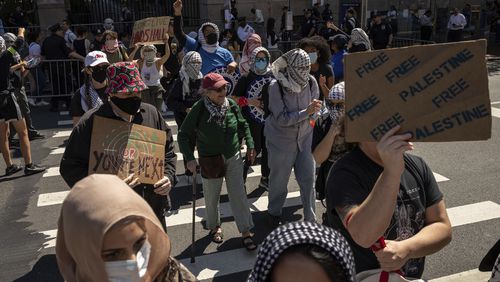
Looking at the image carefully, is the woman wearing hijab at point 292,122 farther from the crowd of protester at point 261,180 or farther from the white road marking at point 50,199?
the white road marking at point 50,199

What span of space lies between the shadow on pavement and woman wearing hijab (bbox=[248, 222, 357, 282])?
3949 mm

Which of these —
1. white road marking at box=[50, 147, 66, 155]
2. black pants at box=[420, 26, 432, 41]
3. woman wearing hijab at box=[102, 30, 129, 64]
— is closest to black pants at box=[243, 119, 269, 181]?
woman wearing hijab at box=[102, 30, 129, 64]

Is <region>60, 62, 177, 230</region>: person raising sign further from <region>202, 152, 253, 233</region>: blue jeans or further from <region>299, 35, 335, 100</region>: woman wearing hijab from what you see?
<region>299, 35, 335, 100</region>: woman wearing hijab

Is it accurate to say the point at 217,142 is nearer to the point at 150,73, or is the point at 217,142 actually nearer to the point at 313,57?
the point at 313,57

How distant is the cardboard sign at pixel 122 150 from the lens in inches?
144

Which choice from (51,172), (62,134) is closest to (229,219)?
(51,172)

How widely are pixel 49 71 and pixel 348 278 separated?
1306cm

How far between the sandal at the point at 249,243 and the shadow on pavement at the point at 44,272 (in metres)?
1.89

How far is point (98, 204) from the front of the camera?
6.59ft

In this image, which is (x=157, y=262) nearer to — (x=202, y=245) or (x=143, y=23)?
(x=202, y=245)

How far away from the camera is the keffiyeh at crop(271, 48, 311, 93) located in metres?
5.59

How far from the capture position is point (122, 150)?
3.71 metres

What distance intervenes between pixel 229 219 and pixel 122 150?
3102mm

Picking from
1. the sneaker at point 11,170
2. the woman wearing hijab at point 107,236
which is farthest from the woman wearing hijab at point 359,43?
the woman wearing hijab at point 107,236
